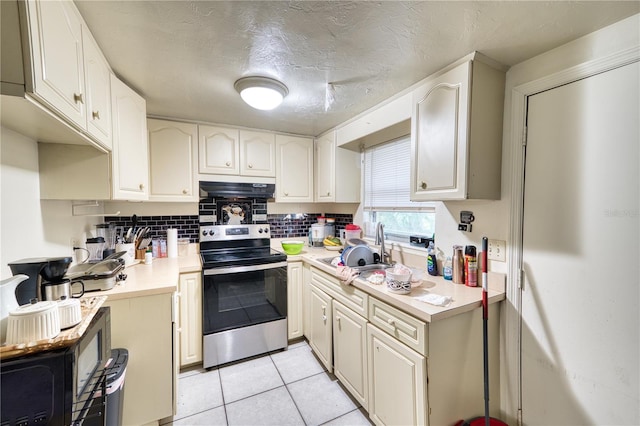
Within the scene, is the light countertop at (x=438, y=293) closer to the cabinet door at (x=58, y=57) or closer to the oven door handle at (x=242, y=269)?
the oven door handle at (x=242, y=269)

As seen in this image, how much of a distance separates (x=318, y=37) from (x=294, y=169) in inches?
67.0

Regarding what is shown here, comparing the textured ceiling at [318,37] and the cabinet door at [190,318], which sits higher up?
the textured ceiling at [318,37]

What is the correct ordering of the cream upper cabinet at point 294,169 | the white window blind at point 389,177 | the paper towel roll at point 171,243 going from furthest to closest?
the cream upper cabinet at point 294,169 → the paper towel roll at point 171,243 → the white window blind at point 389,177

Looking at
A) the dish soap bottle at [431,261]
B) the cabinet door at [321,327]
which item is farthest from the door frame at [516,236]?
the cabinet door at [321,327]

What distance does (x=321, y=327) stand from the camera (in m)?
2.17

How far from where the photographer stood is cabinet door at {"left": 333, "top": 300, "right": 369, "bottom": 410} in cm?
166

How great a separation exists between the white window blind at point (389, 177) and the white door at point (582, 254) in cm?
76

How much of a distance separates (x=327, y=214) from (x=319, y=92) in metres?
1.75

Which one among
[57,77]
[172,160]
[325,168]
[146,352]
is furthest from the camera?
[325,168]

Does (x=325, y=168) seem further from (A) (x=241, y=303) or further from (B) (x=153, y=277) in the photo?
(B) (x=153, y=277)

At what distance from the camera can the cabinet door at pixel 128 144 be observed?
156cm

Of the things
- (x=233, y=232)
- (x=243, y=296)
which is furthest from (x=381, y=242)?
(x=233, y=232)

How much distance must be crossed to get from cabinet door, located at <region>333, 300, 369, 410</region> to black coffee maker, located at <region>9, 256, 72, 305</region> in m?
1.52

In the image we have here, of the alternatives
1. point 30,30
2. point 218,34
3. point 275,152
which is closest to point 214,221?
point 275,152
